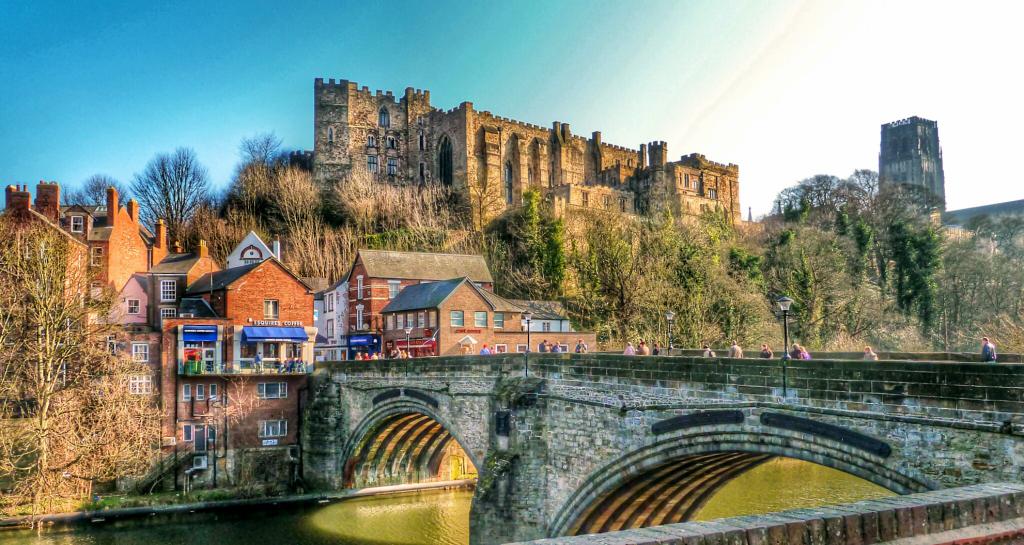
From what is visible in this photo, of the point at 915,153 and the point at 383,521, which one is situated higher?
the point at 915,153

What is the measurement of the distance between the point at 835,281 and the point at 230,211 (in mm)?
43945

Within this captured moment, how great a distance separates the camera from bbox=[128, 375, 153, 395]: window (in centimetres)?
3531

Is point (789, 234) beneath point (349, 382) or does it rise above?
above

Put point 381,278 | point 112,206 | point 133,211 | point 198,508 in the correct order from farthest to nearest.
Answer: point 381,278 → point 133,211 → point 112,206 → point 198,508

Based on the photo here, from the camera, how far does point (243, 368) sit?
3838 centimetres

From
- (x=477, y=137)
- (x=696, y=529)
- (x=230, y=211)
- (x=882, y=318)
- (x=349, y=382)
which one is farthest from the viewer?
(x=477, y=137)

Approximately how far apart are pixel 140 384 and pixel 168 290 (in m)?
8.67

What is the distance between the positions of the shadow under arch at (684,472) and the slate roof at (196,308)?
26.3 metres

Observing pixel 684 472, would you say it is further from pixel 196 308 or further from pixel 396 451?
pixel 196 308

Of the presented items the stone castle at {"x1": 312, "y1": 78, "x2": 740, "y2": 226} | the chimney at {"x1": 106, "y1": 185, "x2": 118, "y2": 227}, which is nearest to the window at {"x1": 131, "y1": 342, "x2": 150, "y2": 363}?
the chimney at {"x1": 106, "y1": 185, "x2": 118, "y2": 227}

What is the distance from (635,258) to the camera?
46375 mm

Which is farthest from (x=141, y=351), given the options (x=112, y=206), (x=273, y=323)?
(x=112, y=206)

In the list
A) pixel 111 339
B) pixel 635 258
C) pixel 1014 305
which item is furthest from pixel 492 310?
pixel 1014 305

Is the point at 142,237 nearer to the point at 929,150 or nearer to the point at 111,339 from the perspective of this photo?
the point at 111,339
